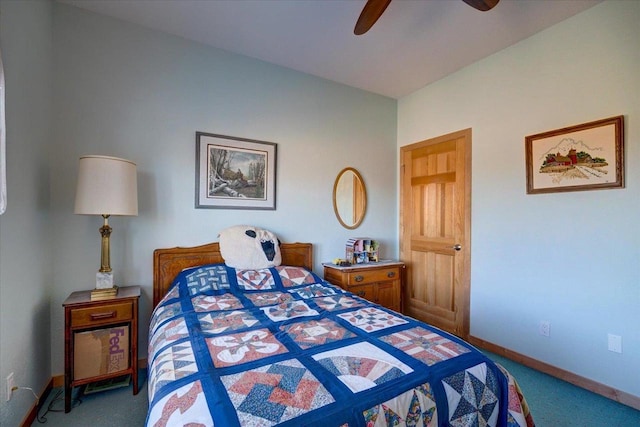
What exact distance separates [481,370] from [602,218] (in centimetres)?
171

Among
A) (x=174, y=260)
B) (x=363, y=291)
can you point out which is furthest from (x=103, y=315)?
(x=363, y=291)

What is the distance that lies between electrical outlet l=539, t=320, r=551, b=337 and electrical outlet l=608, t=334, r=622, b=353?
0.36m

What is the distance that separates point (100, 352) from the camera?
192cm

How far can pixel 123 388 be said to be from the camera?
2047 mm

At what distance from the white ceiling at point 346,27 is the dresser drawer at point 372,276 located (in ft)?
6.79

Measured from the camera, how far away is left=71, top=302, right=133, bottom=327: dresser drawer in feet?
6.04

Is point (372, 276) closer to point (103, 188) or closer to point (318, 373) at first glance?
point (318, 373)

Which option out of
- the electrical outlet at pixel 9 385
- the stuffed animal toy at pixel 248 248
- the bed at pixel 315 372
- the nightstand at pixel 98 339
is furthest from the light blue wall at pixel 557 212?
the electrical outlet at pixel 9 385

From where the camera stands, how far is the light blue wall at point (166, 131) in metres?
2.13

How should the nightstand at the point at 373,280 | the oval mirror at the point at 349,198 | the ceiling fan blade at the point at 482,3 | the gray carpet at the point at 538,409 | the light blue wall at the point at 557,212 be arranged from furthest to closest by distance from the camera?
the oval mirror at the point at 349,198
the nightstand at the point at 373,280
the light blue wall at the point at 557,212
the gray carpet at the point at 538,409
the ceiling fan blade at the point at 482,3

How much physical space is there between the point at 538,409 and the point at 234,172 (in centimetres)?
286

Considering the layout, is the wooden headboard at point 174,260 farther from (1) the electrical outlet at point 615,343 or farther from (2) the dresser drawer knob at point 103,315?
(1) the electrical outlet at point 615,343

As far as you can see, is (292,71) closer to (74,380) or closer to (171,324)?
(171,324)

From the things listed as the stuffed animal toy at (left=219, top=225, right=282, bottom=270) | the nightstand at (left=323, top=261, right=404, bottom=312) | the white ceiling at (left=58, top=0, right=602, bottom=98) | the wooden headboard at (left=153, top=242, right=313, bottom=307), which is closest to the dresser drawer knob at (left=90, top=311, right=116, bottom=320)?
the wooden headboard at (left=153, top=242, right=313, bottom=307)
